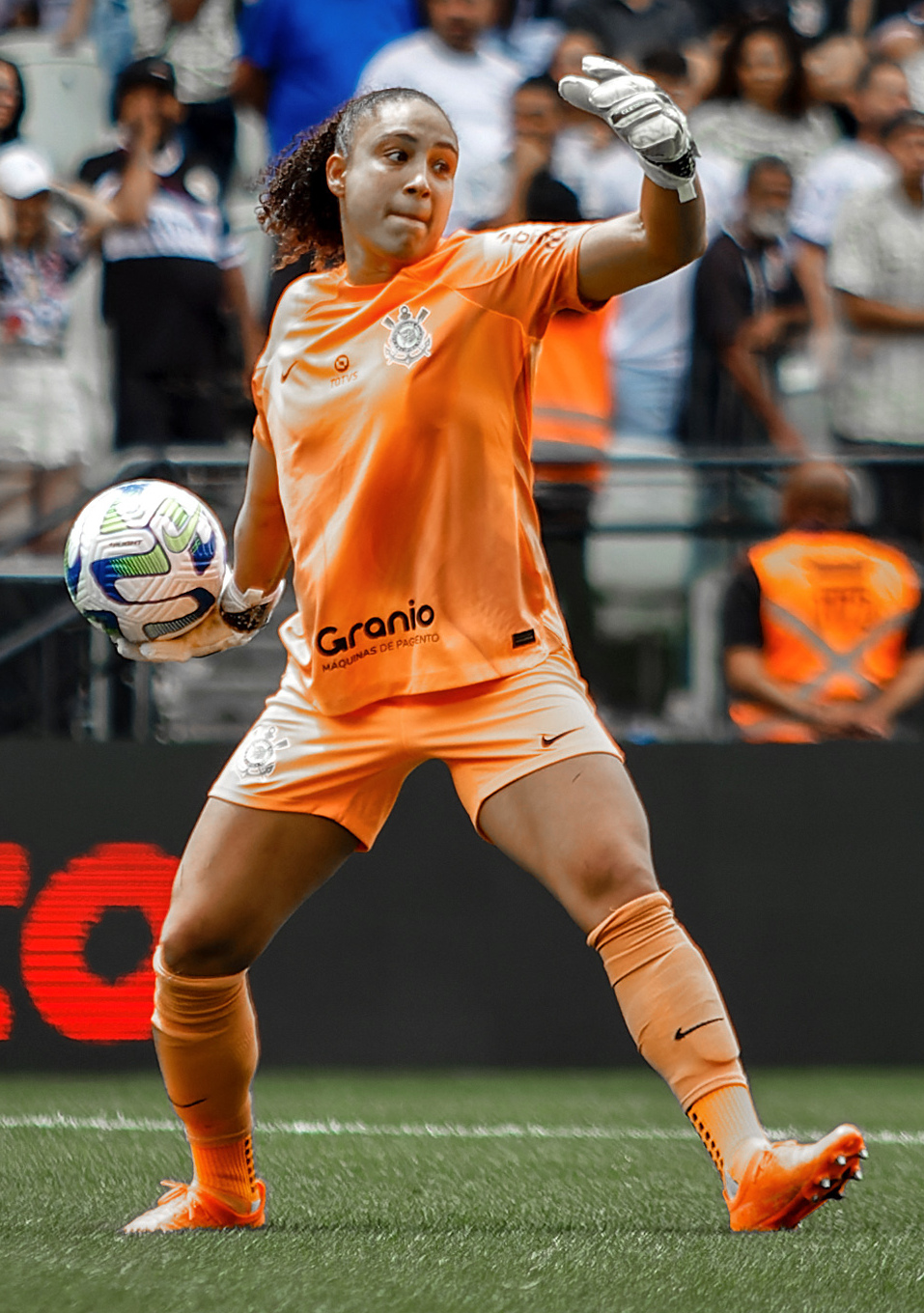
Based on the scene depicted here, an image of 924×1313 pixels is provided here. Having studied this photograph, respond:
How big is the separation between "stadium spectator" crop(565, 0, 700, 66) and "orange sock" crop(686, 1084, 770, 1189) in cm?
685

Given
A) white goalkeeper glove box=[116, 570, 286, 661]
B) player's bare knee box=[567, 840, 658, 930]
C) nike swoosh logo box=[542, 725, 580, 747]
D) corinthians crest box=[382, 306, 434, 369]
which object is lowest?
player's bare knee box=[567, 840, 658, 930]

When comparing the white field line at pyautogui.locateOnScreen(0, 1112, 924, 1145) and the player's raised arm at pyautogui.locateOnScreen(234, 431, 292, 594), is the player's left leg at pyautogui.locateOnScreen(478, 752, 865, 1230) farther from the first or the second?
the white field line at pyautogui.locateOnScreen(0, 1112, 924, 1145)

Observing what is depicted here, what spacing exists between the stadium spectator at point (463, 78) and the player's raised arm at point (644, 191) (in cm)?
512

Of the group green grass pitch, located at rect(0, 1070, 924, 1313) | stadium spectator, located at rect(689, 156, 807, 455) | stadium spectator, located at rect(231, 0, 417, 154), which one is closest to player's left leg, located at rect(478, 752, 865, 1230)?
green grass pitch, located at rect(0, 1070, 924, 1313)

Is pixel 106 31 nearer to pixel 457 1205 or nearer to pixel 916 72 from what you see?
pixel 916 72

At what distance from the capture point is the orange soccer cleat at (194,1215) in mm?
3930

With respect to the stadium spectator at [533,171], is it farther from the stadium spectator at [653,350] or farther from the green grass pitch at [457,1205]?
the green grass pitch at [457,1205]

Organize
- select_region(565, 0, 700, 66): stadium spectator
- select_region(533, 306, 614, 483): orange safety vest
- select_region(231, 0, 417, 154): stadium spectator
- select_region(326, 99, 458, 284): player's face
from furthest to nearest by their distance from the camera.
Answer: select_region(565, 0, 700, 66): stadium spectator, select_region(231, 0, 417, 154): stadium spectator, select_region(533, 306, 614, 483): orange safety vest, select_region(326, 99, 458, 284): player's face

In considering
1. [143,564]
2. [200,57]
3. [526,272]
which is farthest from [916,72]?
[143,564]

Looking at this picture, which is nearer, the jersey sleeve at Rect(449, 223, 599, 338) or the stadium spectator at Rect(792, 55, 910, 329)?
the jersey sleeve at Rect(449, 223, 599, 338)

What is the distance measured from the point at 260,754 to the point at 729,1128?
3.84ft

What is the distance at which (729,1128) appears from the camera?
3449 mm

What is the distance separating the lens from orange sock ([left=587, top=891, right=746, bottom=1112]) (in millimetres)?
3492

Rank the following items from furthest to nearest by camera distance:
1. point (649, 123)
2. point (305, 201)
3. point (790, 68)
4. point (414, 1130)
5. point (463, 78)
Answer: point (790, 68), point (463, 78), point (414, 1130), point (305, 201), point (649, 123)
